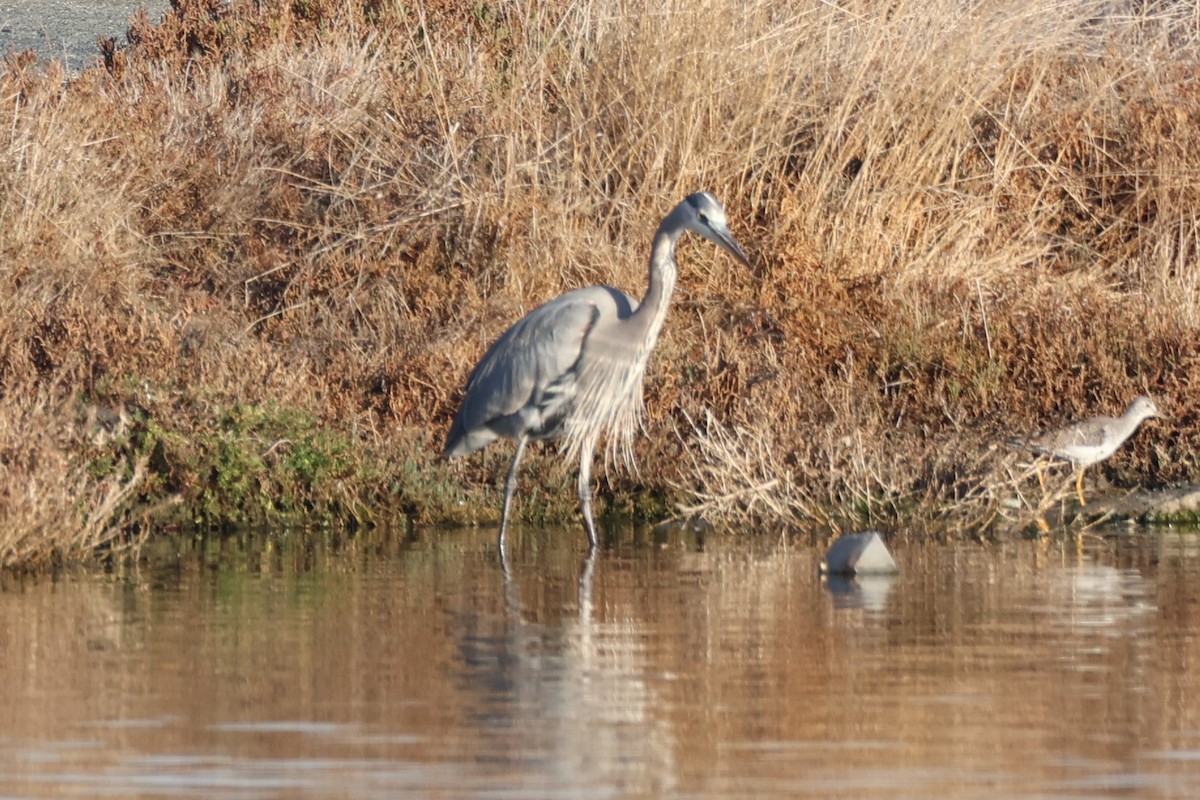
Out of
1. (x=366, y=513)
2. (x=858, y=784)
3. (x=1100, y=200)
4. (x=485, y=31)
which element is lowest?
(x=858, y=784)

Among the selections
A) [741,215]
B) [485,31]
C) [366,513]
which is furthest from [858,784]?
[485,31]

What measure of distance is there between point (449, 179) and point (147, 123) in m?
2.33

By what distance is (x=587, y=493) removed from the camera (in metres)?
10.6

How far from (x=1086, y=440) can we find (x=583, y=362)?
2567 millimetres

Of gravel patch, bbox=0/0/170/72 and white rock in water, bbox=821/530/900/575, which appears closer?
white rock in water, bbox=821/530/900/575

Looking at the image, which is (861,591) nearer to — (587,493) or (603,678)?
(603,678)

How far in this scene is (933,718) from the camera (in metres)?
5.93

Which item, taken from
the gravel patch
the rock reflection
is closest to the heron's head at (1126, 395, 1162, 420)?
the rock reflection

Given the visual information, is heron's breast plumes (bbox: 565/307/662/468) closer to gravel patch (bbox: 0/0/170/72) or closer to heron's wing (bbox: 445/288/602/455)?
heron's wing (bbox: 445/288/602/455)

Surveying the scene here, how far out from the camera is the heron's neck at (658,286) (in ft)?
34.8

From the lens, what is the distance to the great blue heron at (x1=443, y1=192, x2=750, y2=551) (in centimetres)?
1059

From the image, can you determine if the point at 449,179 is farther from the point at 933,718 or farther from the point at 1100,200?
the point at 933,718

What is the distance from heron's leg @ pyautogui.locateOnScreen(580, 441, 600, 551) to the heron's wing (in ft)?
1.05

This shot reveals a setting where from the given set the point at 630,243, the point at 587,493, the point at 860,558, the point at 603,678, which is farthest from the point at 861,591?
the point at 630,243
